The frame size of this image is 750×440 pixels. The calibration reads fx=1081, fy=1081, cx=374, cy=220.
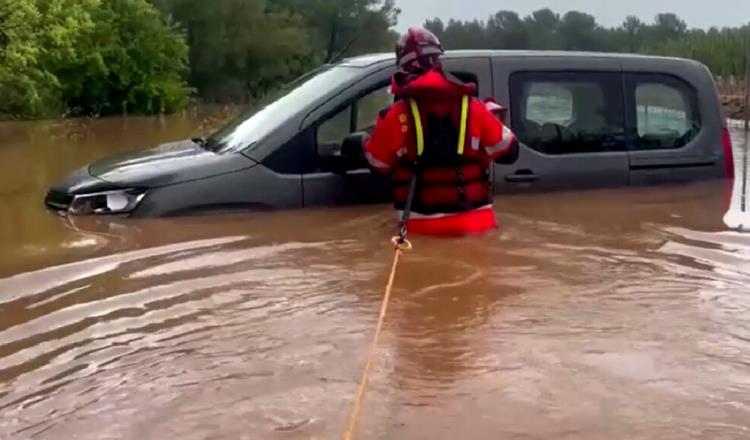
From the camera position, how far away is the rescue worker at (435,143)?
5.60 m

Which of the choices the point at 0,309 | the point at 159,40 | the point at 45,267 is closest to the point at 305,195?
the point at 45,267

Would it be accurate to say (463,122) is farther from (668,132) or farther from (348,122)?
(668,132)

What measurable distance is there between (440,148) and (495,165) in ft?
4.03

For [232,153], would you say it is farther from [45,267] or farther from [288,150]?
[45,267]

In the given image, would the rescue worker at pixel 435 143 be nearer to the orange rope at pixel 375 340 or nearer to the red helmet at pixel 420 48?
the red helmet at pixel 420 48

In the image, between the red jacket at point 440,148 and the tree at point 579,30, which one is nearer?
the red jacket at point 440,148

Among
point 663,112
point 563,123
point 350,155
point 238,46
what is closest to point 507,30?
point 663,112

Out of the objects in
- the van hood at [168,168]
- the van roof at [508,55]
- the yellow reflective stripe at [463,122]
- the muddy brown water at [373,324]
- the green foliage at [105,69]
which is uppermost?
the green foliage at [105,69]

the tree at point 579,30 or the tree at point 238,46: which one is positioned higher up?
the tree at point 238,46

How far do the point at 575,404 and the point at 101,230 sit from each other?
11.3 ft

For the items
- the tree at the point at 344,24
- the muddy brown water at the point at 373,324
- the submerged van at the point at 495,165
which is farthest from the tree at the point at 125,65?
the muddy brown water at the point at 373,324

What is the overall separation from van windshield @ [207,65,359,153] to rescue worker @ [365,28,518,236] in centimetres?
94

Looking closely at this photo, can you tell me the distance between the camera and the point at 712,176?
7.48 m

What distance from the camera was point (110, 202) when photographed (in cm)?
631
